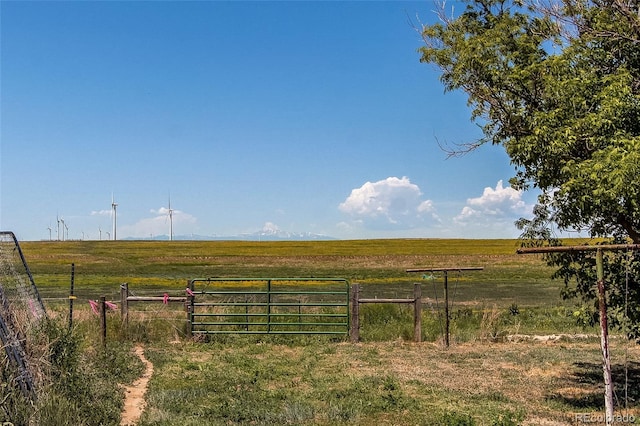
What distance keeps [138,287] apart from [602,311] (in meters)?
33.7

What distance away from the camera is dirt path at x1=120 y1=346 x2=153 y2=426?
8482 millimetres

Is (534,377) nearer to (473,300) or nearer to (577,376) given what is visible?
(577,376)

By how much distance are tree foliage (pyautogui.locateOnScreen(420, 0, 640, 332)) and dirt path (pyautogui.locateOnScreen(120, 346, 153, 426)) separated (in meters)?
6.69

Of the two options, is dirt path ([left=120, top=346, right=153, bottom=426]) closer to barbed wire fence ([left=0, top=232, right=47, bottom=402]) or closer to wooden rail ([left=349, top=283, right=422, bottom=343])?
barbed wire fence ([left=0, top=232, right=47, bottom=402])

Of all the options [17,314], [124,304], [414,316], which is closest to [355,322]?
[414,316]

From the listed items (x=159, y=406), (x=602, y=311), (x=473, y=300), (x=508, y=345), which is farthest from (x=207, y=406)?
(x=473, y=300)

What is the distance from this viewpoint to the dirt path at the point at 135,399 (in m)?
8.48

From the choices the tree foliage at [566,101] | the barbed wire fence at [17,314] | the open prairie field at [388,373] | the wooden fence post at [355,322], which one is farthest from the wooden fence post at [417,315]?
the barbed wire fence at [17,314]

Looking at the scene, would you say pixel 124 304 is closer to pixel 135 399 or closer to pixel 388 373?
pixel 135 399

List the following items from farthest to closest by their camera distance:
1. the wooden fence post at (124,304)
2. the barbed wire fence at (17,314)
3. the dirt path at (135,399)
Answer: the wooden fence post at (124,304), the dirt path at (135,399), the barbed wire fence at (17,314)

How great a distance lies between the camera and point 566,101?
837 cm

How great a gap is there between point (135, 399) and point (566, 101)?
7989mm

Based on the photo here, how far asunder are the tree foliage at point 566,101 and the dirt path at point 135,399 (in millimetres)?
6695

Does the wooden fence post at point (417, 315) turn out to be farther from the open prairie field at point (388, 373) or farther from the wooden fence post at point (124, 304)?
the wooden fence post at point (124, 304)
